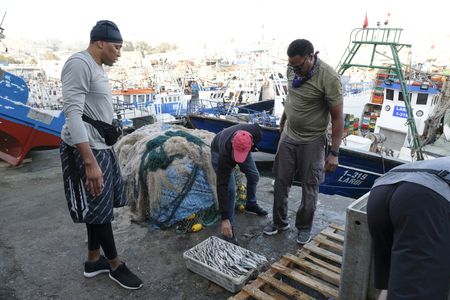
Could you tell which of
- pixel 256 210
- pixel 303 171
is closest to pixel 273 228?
pixel 256 210

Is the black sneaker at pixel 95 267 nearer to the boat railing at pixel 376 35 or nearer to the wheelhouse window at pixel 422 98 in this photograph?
the boat railing at pixel 376 35

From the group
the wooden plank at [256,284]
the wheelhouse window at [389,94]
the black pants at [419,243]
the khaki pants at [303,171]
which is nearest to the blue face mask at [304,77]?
the khaki pants at [303,171]

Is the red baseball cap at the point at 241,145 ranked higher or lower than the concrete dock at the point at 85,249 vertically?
higher

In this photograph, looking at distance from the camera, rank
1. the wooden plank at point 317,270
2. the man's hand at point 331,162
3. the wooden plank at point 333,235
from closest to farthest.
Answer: the wooden plank at point 317,270 < the wooden plank at point 333,235 < the man's hand at point 331,162

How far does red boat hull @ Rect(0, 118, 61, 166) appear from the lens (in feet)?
20.1

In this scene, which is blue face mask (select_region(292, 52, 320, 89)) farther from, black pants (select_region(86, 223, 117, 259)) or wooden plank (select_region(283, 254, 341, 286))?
black pants (select_region(86, 223, 117, 259))

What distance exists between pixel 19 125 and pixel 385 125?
12854 mm

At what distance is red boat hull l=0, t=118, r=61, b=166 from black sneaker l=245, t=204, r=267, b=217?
494 cm

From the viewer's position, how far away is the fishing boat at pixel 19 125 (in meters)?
6.01

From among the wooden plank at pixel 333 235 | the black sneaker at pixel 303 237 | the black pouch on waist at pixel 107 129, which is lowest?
the black sneaker at pixel 303 237

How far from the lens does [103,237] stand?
7.63ft

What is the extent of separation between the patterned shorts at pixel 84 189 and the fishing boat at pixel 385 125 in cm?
566

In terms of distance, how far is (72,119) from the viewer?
194 cm

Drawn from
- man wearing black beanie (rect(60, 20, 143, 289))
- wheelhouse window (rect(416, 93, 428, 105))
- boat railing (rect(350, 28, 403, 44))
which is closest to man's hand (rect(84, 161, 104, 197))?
man wearing black beanie (rect(60, 20, 143, 289))
